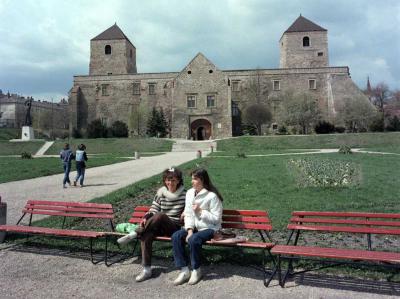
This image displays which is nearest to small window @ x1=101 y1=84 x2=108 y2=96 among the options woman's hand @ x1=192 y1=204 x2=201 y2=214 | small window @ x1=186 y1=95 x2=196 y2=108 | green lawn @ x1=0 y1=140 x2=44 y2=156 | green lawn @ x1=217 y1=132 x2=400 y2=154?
small window @ x1=186 y1=95 x2=196 y2=108

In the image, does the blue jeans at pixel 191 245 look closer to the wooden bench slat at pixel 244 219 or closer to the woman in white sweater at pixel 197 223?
the woman in white sweater at pixel 197 223

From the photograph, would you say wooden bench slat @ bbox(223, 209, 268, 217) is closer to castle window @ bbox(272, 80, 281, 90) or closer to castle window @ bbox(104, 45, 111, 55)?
castle window @ bbox(272, 80, 281, 90)

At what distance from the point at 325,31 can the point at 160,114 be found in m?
30.1

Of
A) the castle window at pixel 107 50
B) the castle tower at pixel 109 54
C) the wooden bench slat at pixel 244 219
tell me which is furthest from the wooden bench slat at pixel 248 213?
the castle window at pixel 107 50

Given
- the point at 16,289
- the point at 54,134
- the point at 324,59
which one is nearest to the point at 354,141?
the point at 324,59

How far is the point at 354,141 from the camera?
3806cm

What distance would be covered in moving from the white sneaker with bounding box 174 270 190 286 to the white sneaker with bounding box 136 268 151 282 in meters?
0.44

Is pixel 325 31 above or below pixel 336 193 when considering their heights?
above

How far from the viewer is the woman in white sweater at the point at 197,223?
5.11 meters

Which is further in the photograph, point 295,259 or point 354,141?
point 354,141

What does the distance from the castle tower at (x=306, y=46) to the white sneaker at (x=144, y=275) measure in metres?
58.6

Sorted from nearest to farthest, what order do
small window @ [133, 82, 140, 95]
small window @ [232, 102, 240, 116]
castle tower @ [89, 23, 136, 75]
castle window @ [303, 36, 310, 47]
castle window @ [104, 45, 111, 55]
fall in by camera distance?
small window @ [232, 102, 240, 116] < small window @ [133, 82, 140, 95] < castle window @ [303, 36, 310, 47] < castle tower @ [89, 23, 136, 75] < castle window @ [104, 45, 111, 55]

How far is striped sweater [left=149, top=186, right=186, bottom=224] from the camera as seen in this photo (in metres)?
5.91

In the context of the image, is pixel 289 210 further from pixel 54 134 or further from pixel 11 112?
pixel 11 112
